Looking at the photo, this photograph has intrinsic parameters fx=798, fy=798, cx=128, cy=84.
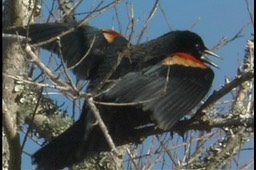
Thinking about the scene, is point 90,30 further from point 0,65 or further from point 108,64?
point 0,65

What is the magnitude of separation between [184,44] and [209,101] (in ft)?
3.16

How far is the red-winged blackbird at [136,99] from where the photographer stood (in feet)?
11.0

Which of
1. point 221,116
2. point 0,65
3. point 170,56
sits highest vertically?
point 0,65

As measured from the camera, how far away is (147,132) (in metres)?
3.50

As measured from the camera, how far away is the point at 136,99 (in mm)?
3344

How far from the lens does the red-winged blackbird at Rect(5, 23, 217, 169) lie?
3.36 m

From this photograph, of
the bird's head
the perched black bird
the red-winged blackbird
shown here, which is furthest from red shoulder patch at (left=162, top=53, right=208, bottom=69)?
the perched black bird

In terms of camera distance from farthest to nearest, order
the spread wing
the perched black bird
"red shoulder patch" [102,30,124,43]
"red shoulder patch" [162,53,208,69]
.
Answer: "red shoulder patch" [102,30,124,43], the perched black bird, "red shoulder patch" [162,53,208,69], the spread wing

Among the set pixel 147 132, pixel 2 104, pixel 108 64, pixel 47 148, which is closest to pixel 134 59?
pixel 108 64

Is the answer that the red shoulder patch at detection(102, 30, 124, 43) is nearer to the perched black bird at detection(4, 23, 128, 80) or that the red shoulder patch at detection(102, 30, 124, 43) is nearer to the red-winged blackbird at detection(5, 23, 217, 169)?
the perched black bird at detection(4, 23, 128, 80)

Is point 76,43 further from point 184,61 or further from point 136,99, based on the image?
point 136,99

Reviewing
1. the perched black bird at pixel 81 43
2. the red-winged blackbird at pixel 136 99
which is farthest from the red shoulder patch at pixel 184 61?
the perched black bird at pixel 81 43

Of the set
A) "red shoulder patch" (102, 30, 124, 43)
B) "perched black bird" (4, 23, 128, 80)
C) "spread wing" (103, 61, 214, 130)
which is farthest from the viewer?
"red shoulder patch" (102, 30, 124, 43)

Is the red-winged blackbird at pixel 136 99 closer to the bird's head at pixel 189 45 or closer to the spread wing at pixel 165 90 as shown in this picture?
the spread wing at pixel 165 90
